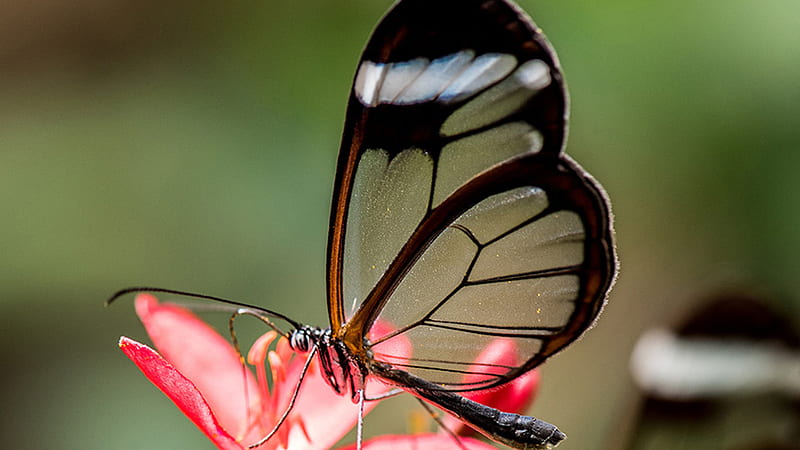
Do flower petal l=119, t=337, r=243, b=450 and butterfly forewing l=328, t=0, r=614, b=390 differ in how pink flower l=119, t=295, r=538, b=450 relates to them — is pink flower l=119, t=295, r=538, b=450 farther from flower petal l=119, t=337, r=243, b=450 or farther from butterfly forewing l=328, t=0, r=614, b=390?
flower petal l=119, t=337, r=243, b=450

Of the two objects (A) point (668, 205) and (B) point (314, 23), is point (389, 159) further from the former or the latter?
(A) point (668, 205)

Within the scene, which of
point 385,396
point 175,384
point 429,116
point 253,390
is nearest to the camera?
point 175,384

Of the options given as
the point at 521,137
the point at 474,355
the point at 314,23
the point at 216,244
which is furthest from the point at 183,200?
the point at 521,137

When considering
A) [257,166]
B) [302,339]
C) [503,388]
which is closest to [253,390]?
[302,339]

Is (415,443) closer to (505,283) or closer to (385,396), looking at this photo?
(385,396)

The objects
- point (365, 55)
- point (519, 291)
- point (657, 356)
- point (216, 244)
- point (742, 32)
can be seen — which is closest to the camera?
point (365, 55)

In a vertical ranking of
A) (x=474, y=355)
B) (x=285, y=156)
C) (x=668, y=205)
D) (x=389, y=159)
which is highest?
(x=389, y=159)

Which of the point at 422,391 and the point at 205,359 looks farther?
the point at 205,359
